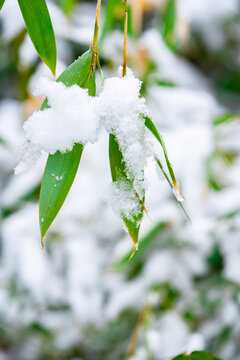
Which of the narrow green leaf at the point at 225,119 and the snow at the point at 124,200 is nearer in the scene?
the snow at the point at 124,200

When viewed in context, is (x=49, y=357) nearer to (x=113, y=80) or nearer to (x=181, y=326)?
(x=181, y=326)

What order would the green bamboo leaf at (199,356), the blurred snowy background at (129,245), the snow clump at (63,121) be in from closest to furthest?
the snow clump at (63,121) → the green bamboo leaf at (199,356) → the blurred snowy background at (129,245)

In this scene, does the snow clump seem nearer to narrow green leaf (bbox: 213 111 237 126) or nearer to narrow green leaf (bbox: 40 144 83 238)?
narrow green leaf (bbox: 40 144 83 238)

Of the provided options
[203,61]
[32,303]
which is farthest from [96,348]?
[203,61]

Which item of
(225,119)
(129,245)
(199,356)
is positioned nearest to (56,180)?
(199,356)

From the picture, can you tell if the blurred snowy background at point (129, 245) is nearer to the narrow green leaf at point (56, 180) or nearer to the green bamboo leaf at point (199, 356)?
the green bamboo leaf at point (199, 356)

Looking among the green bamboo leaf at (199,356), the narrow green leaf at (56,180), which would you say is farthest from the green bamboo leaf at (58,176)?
the green bamboo leaf at (199,356)
